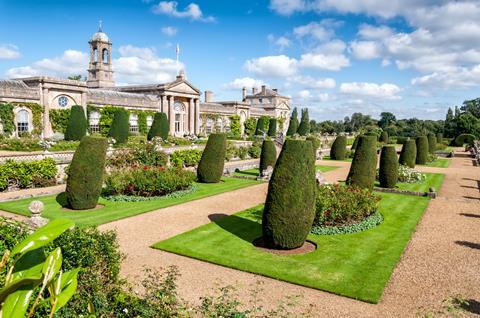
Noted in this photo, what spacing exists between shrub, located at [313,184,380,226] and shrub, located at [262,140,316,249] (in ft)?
6.66

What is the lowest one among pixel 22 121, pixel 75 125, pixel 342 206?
pixel 342 206

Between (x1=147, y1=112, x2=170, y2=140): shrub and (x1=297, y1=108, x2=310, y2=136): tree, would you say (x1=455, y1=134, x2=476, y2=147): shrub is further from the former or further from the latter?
(x1=147, y1=112, x2=170, y2=140): shrub

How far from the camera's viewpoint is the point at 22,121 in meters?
31.3

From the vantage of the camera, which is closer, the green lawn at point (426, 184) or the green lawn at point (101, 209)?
the green lawn at point (101, 209)

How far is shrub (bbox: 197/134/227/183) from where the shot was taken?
19.6 metres

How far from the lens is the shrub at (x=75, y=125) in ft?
101

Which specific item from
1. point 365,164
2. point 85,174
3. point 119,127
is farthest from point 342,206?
point 119,127

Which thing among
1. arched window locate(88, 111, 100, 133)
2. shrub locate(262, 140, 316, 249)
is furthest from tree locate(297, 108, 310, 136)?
shrub locate(262, 140, 316, 249)

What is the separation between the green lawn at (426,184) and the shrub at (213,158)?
26.9 feet

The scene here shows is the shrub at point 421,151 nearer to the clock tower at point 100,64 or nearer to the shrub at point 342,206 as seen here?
the shrub at point 342,206

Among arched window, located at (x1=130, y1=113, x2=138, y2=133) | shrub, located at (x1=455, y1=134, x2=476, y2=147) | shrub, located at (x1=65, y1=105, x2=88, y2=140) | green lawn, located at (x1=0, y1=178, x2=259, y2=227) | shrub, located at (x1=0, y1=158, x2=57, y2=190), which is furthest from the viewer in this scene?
shrub, located at (x1=455, y1=134, x2=476, y2=147)

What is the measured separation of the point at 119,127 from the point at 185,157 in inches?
404

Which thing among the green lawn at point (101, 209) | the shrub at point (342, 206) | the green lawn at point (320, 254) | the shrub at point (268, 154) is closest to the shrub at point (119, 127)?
A: the shrub at point (268, 154)

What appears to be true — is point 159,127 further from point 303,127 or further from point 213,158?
point 303,127
